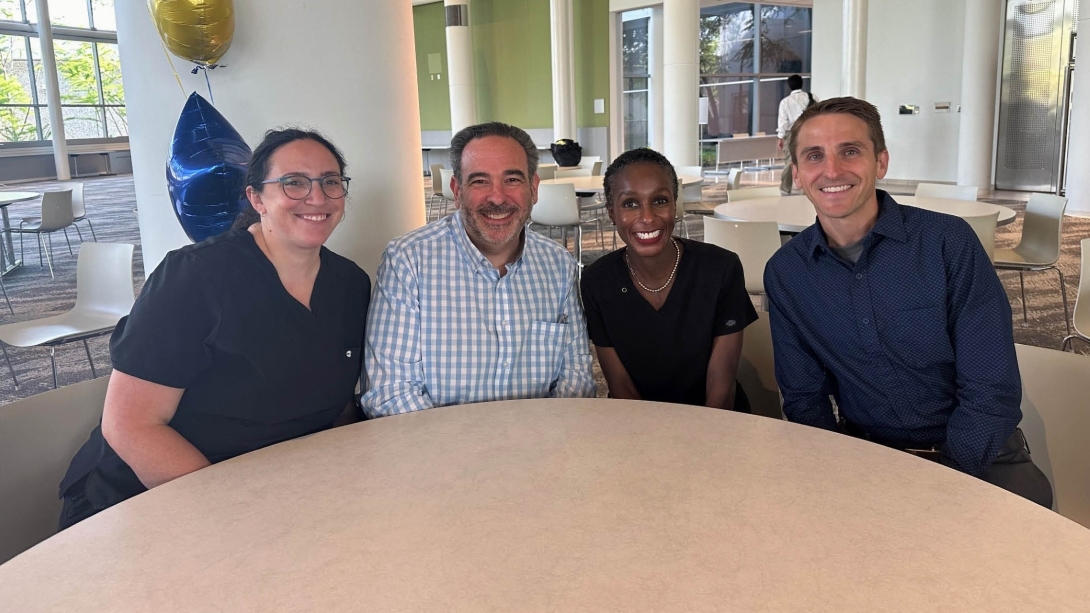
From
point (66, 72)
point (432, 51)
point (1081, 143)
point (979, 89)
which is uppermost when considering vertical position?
point (66, 72)

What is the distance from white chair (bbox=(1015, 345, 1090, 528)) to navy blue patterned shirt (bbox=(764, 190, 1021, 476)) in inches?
3.8

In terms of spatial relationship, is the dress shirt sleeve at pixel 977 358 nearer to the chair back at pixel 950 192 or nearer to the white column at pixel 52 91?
the chair back at pixel 950 192

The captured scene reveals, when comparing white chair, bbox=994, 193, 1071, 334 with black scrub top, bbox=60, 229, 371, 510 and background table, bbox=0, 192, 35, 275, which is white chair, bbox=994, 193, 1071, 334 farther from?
background table, bbox=0, 192, 35, 275

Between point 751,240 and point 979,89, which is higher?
point 979,89

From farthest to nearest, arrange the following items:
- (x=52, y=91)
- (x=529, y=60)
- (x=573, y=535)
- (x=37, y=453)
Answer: (x=52, y=91) → (x=529, y=60) → (x=37, y=453) → (x=573, y=535)

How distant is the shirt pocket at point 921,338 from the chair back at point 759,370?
415 millimetres

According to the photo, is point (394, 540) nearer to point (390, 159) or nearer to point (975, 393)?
point (975, 393)

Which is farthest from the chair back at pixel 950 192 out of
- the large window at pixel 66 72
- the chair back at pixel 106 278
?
the large window at pixel 66 72

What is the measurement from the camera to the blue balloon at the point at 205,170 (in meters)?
2.37

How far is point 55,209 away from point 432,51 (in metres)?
11.5

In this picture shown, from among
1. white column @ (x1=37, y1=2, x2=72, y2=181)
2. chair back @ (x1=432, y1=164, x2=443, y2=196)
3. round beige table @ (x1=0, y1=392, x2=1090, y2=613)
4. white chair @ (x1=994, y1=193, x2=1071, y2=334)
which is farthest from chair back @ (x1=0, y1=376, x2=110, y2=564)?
white column @ (x1=37, y1=2, x2=72, y2=181)

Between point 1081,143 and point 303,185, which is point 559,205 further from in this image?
point 1081,143

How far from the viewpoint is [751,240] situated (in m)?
4.35

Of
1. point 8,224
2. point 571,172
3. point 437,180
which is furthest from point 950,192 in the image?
point 8,224
